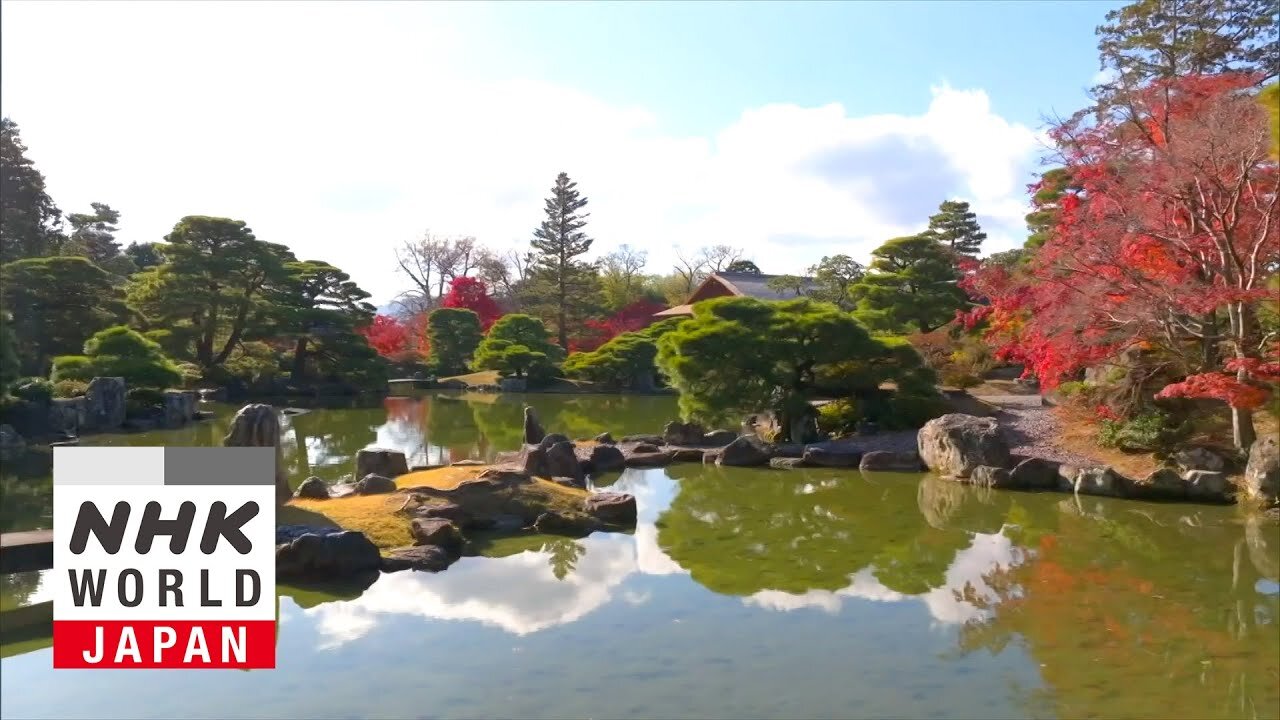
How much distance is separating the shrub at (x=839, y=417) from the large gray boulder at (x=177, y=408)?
396 inches

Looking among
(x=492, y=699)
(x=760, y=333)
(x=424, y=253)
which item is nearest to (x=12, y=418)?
(x=760, y=333)

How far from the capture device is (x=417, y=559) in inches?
237

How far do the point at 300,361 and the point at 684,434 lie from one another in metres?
13.4

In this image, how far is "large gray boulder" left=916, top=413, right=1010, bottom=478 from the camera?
950 centimetres

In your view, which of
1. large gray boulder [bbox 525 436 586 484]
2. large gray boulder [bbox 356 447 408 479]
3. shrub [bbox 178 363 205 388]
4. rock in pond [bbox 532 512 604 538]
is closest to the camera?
rock in pond [bbox 532 512 604 538]

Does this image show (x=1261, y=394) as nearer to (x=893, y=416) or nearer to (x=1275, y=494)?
(x=1275, y=494)

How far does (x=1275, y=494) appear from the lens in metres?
7.61

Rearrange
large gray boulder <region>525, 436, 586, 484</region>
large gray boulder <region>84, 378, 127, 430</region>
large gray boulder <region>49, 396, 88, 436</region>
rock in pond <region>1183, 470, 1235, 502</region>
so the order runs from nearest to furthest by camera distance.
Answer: rock in pond <region>1183, 470, 1235, 502</region>, large gray boulder <region>525, 436, 586, 484</region>, large gray boulder <region>49, 396, 88, 436</region>, large gray boulder <region>84, 378, 127, 430</region>

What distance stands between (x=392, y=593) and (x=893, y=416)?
7868mm

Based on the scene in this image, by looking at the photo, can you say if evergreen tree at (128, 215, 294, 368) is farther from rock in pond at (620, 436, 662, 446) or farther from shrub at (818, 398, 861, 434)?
shrub at (818, 398, 861, 434)

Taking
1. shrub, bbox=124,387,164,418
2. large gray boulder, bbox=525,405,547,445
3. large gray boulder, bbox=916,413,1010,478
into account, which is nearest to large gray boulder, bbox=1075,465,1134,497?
large gray boulder, bbox=916,413,1010,478

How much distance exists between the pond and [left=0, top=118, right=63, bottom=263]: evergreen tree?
16325 mm

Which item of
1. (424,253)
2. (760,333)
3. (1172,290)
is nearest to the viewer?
(1172,290)

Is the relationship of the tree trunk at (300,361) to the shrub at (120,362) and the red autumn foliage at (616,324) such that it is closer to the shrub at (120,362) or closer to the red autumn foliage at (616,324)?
the shrub at (120,362)
